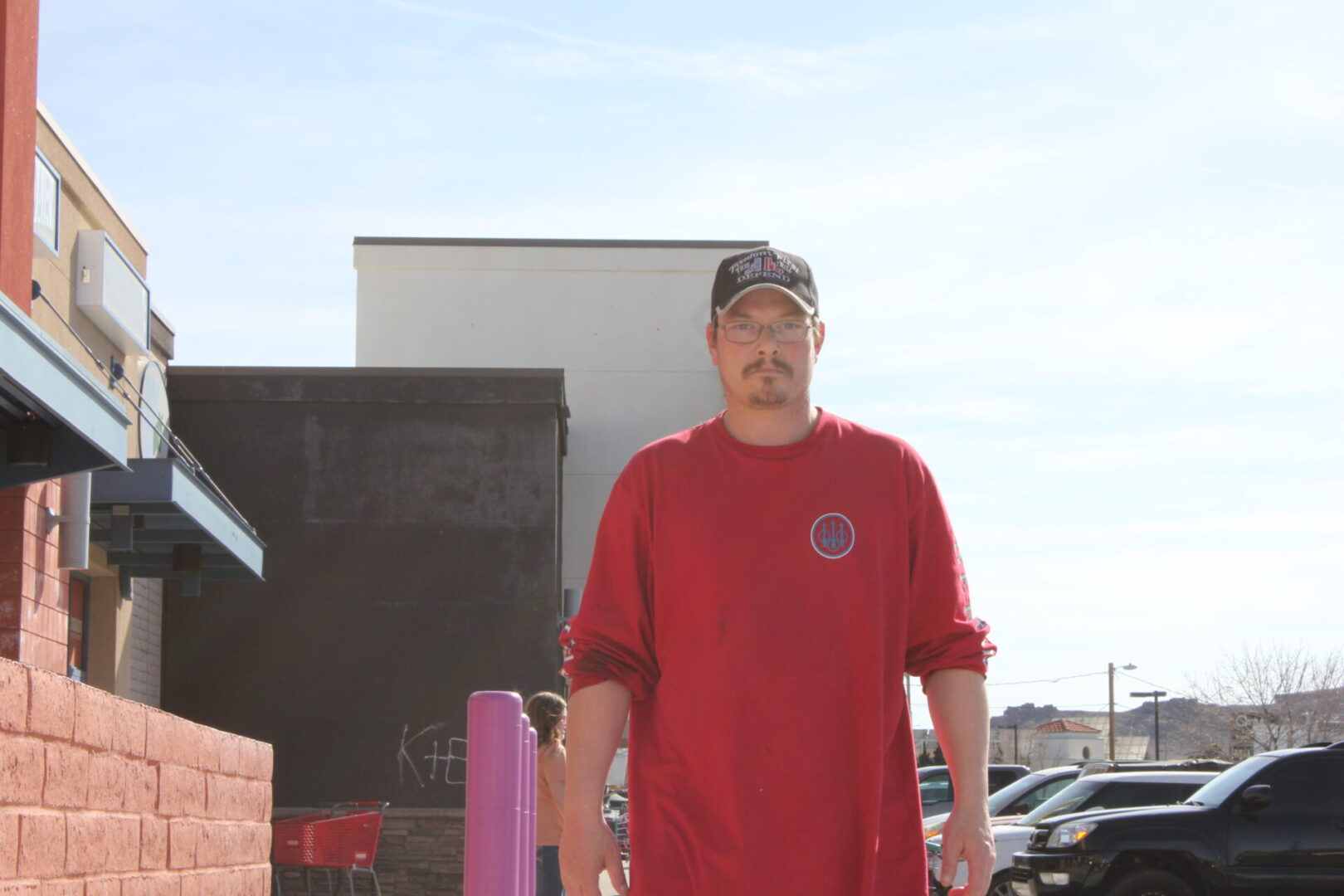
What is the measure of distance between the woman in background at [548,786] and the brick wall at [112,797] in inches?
82.2

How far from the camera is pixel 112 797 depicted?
5.59 meters

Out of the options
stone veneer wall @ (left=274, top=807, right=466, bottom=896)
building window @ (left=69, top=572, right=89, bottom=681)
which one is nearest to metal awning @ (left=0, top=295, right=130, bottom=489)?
building window @ (left=69, top=572, right=89, bottom=681)

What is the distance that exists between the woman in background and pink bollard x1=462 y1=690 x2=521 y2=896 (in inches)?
136

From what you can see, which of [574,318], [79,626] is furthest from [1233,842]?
[574,318]

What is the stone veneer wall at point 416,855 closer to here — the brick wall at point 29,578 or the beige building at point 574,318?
the brick wall at point 29,578

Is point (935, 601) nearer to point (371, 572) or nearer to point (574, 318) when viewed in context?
point (371, 572)

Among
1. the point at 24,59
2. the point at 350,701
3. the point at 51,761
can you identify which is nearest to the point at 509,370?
the point at 350,701

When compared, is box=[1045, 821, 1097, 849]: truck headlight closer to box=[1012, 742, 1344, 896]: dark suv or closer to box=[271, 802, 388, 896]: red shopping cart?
box=[1012, 742, 1344, 896]: dark suv

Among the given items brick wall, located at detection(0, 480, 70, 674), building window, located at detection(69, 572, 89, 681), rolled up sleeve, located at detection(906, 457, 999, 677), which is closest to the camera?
rolled up sleeve, located at detection(906, 457, 999, 677)

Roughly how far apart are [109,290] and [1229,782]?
978 centimetres

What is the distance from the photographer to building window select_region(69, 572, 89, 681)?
43.2 ft

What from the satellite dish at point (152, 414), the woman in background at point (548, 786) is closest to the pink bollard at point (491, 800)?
the woman in background at point (548, 786)

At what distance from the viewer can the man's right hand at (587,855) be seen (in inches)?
125

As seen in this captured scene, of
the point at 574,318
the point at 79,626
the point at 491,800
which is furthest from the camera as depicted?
the point at 574,318
